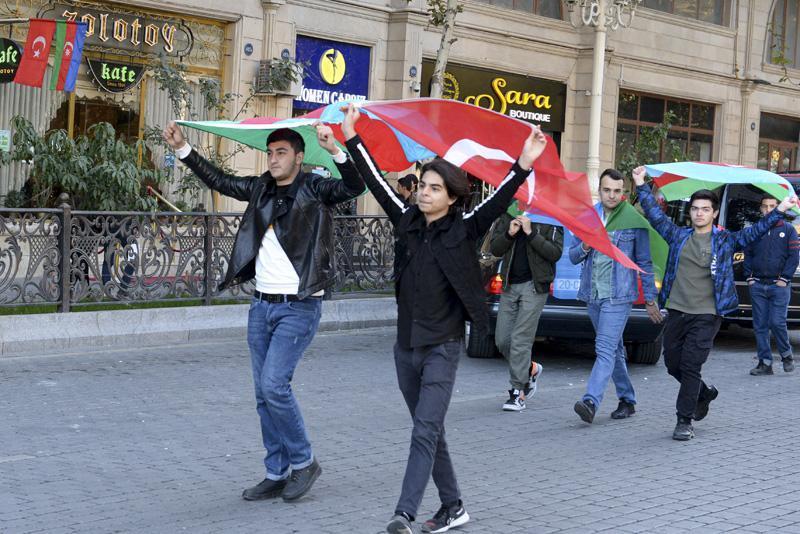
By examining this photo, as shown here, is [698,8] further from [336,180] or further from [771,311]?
[336,180]

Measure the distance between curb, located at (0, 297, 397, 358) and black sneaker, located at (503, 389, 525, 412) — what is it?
467 cm

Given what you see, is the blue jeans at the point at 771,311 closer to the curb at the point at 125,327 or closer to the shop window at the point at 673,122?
the curb at the point at 125,327

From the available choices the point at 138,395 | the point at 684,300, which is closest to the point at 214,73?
the point at 138,395

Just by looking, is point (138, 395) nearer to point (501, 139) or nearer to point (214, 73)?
point (501, 139)

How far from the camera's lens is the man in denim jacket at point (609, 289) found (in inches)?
367

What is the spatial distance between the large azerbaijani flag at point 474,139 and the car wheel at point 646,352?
226 inches

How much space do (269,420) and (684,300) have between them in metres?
3.71

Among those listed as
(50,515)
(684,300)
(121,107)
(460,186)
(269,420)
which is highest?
(121,107)

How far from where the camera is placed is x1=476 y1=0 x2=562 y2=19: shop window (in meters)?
26.4

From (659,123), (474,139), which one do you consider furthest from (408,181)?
(659,123)

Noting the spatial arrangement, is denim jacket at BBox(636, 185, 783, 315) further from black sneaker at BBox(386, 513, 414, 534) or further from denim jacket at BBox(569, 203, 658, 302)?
black sneaker at BBox(386, 513, 414, 534)

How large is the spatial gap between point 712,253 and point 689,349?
726 mm

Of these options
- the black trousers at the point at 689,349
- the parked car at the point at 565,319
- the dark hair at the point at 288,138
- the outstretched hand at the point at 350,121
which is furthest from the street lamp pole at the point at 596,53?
the outstretched hand at the point at 350,121

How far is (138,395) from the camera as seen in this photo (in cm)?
1002
